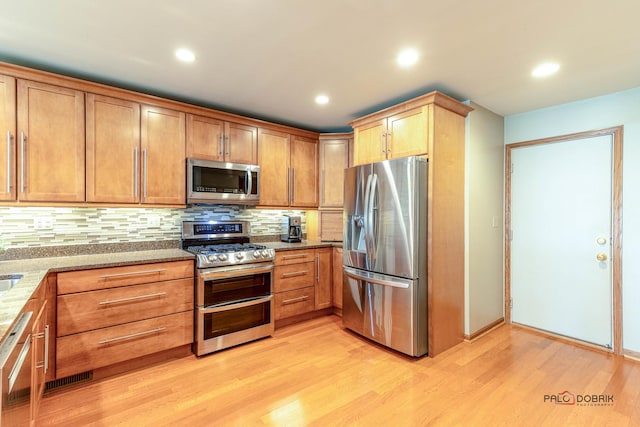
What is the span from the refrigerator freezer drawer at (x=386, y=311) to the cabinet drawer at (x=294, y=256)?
1.60 feet

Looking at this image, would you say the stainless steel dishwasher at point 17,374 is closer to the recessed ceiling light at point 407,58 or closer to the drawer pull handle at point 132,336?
the drawer pull handle at point 132,336

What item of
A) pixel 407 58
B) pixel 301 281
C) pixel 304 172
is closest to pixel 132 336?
pixel 301 281

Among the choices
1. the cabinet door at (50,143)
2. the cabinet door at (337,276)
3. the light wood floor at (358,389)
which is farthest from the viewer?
the cabinet door at (337,276)

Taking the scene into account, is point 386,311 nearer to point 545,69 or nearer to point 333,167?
point 333,167

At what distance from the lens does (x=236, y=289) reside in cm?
283

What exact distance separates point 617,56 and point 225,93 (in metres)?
3.06

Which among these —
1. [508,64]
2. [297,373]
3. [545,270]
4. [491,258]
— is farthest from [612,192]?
[297,373]

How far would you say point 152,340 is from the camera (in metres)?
2.42

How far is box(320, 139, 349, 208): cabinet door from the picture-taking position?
3.85 meters

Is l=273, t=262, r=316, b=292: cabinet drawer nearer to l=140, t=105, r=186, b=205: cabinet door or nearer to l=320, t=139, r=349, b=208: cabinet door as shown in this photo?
l=320, t=139, r=349, b=208: cabinet door

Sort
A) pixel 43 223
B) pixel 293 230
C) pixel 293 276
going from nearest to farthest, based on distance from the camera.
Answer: pixel 43 223
pixel 293 276
pixel 293 230

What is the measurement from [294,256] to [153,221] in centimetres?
145

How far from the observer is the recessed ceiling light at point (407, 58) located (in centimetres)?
208

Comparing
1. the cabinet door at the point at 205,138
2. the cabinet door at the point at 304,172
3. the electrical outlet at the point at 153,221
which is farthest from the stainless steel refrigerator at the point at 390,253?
the electrical outlet at the point at 153,221
